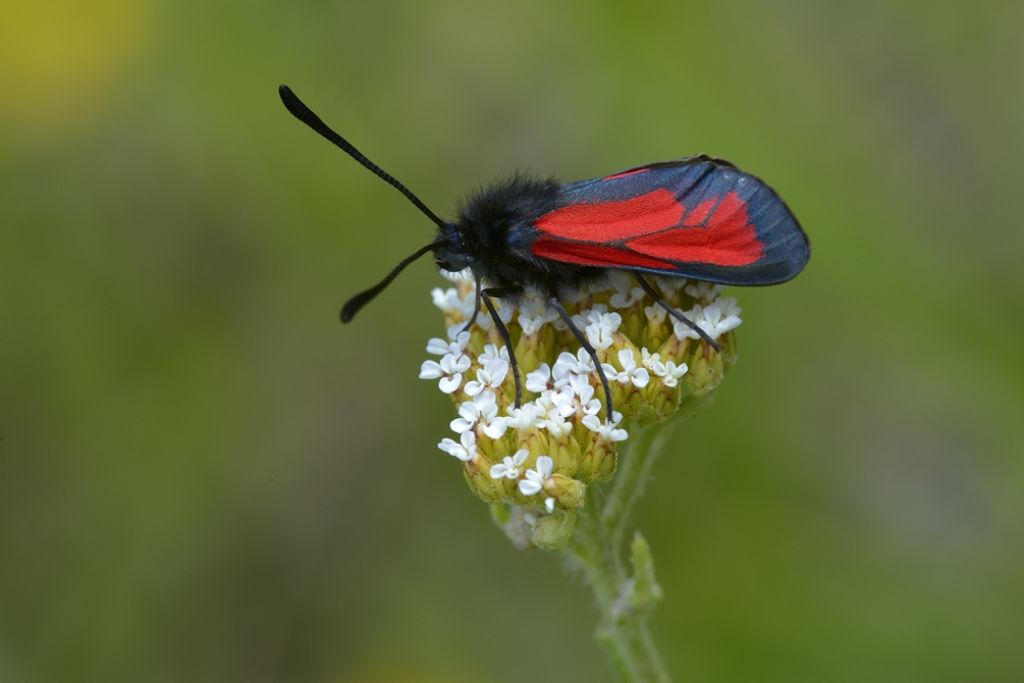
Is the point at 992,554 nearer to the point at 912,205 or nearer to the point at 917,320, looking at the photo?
the point at 917,320

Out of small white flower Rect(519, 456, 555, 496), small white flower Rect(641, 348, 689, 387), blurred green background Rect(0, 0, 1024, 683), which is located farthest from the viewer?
blurred green background Rect(0, 0, 1024, 683)

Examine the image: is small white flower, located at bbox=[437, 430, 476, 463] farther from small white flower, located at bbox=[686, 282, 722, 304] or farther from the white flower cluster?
small white flower, located at bbox=[686, 282, 722, 304]

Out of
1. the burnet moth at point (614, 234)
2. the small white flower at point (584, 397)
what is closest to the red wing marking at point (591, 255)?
the burnet moth at point (614, 234)

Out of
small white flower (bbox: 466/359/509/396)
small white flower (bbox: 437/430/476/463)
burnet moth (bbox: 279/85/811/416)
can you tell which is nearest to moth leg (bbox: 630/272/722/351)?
burnet moth (bbox: 279/85/811/416)

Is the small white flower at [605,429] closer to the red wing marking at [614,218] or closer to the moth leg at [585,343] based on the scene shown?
the moth leg at [585,343]

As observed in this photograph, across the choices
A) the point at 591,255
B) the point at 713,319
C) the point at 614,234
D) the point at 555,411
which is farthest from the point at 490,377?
the point at 713,319

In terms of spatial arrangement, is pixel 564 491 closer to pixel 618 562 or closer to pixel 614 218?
pixel 618 562

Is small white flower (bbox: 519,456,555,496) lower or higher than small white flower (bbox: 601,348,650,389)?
lower
